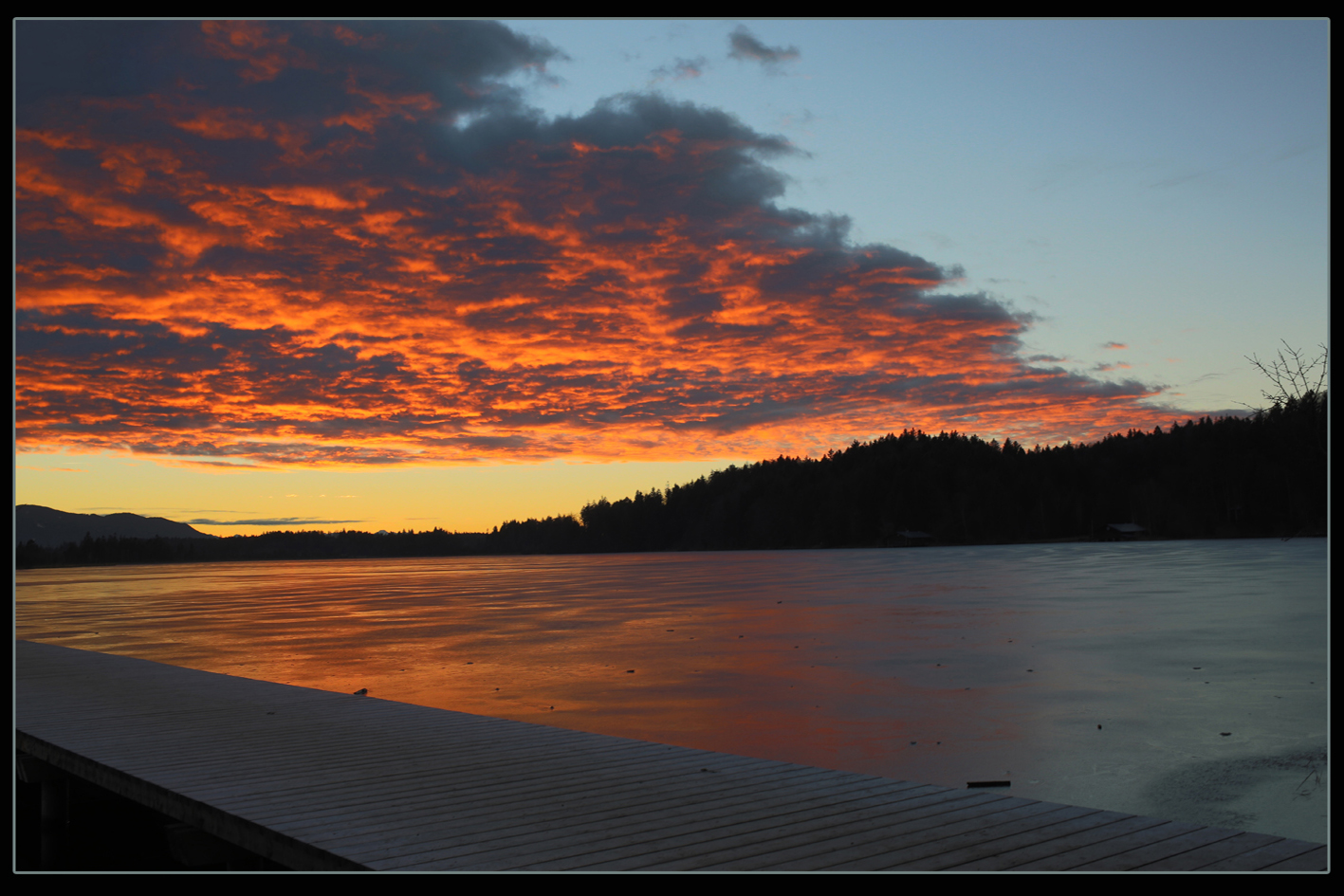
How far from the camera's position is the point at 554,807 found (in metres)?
5.14

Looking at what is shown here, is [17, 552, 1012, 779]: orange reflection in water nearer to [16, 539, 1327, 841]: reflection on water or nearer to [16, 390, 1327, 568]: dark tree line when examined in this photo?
[16, 539, 1327, 841]: reflection on water

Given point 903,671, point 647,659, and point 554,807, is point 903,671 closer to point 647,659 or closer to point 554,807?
point 647,659

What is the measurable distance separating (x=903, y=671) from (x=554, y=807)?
815cm

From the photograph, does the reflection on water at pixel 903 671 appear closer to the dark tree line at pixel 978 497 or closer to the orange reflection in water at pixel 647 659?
the orange reflection in water at pixel 647 659

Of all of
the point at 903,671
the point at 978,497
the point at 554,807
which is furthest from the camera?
the point at 978,497

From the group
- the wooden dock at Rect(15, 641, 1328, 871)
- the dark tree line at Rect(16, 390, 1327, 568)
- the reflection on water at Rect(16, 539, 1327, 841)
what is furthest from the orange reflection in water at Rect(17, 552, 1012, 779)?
the dark tree line at Rect(16, 390, 1327, 568)

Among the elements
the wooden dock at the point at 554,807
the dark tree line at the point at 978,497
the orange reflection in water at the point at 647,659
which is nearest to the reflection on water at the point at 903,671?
the orange reflection in water at the point at 647,659

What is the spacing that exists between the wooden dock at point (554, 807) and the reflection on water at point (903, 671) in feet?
6.86

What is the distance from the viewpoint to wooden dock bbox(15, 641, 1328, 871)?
4.25m

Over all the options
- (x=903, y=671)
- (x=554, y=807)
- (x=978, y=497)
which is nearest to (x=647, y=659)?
(x=903, y=671)

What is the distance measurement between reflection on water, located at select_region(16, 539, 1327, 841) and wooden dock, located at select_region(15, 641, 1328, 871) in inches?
82.4

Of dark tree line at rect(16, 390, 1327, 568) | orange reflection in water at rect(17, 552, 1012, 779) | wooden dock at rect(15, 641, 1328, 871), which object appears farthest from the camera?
dark tree line at rect(16, 390, 1327, 568)

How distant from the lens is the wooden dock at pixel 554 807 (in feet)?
13.9
